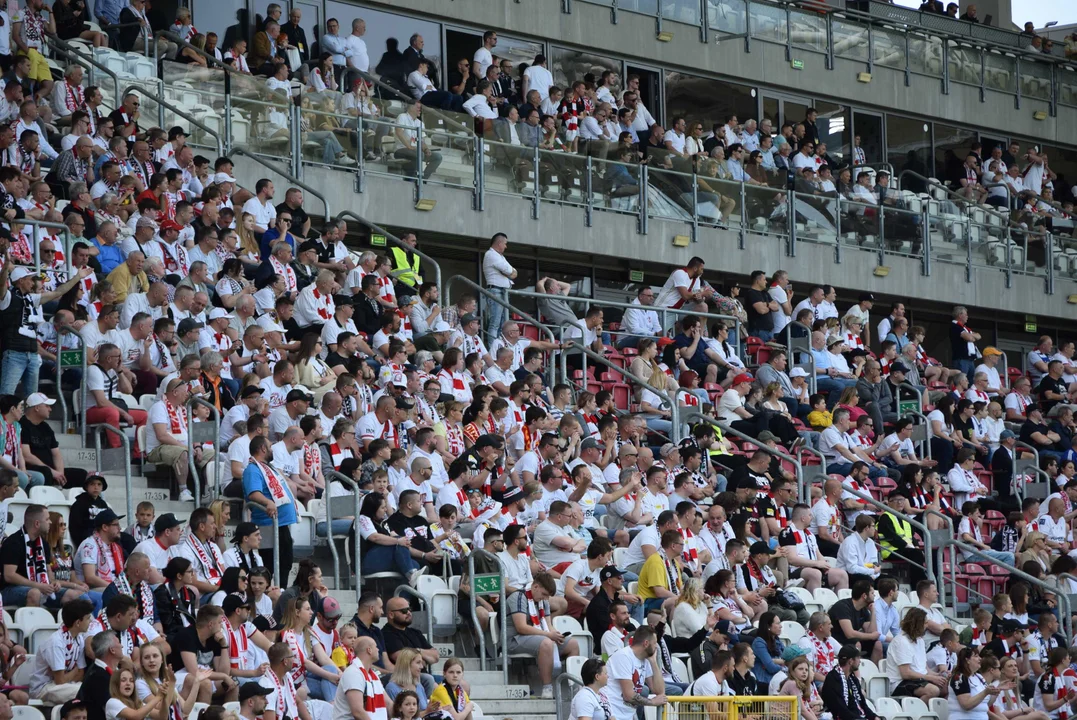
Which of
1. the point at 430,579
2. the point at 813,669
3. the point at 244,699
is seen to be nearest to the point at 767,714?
the point at 813,669

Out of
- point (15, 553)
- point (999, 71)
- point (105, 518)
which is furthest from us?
point (999, 71)

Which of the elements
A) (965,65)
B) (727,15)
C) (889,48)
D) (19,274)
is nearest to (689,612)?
(19,274)

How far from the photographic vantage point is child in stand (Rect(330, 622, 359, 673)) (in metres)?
12.4

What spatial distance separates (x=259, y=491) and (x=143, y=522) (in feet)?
3.59

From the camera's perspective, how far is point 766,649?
1434 centimetres

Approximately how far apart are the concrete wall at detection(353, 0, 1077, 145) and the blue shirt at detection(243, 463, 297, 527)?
12.3m

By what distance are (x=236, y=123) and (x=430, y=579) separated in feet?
27.2

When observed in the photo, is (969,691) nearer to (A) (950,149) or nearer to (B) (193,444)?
(B) (193,444)

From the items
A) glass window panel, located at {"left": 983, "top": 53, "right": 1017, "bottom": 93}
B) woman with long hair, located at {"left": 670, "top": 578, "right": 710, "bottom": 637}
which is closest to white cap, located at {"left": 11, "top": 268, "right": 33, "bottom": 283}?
woman with long hair, located at {"left": 670, "top": 578, "right": 710, "bottom": 637}

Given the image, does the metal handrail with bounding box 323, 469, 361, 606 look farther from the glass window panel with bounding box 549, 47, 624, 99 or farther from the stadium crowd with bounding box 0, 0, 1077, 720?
the glass window panel with bounding box 549, 47, 624, 99

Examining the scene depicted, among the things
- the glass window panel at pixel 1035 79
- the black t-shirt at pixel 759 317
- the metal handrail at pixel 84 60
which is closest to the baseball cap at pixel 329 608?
the metal handrail at pixel 84 60

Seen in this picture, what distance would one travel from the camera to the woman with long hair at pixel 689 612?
47.3ft

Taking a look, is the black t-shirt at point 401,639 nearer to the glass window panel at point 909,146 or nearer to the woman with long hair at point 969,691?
the woman with long hair at point 969,691

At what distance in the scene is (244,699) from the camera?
11016mm
